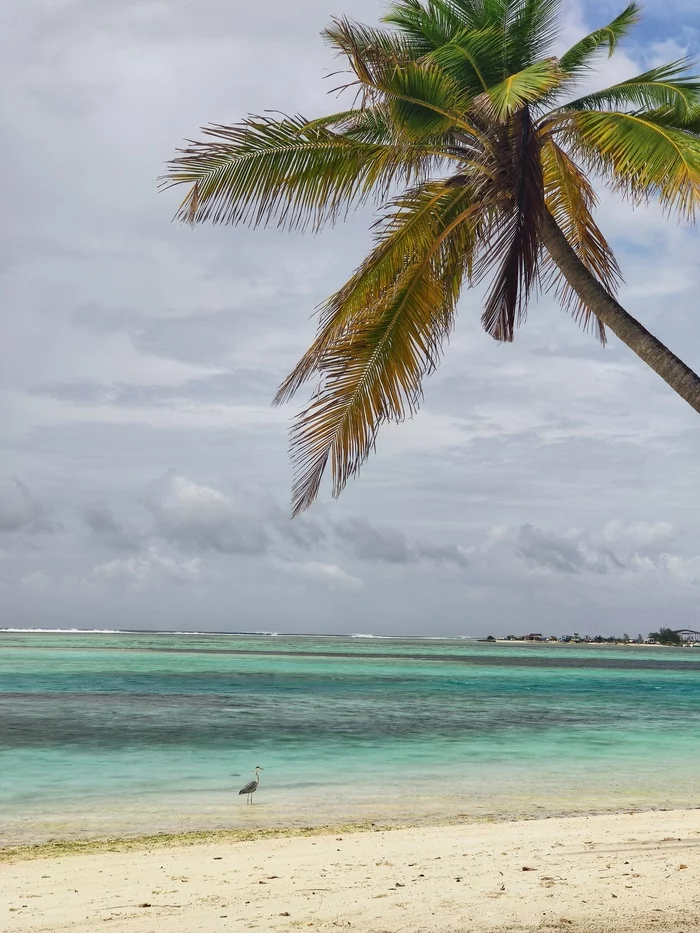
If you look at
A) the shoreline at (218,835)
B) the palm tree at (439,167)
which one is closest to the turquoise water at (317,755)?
the shoreline at (218,835)

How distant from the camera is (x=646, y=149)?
6977 mm

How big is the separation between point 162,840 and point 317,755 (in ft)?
23.7

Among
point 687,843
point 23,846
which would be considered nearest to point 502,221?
point 687,843

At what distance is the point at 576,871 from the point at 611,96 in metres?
6.58

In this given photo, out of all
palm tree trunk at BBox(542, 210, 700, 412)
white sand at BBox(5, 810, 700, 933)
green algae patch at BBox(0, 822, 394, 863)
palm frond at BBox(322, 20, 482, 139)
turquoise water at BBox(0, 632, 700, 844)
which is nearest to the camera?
white sand at BBox(5, 810, 700, 933)

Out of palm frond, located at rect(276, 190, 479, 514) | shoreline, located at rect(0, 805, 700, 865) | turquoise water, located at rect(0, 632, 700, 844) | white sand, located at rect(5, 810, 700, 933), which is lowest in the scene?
turquoise water, located at rect(0, 632, 700, 844)

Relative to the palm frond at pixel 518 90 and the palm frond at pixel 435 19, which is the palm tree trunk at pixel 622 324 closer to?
the palm frond at pixel 518 90

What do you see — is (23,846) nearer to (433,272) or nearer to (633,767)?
(433,272)

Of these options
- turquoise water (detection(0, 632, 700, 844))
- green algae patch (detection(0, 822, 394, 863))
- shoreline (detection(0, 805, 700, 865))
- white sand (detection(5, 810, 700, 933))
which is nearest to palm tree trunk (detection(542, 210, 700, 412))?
white sand (detection(5, 810, 700, 933))

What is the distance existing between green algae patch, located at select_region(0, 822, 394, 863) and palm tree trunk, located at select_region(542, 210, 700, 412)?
260 inches

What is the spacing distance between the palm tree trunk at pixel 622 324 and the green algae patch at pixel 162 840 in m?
6.61

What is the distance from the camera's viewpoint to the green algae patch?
9.05m

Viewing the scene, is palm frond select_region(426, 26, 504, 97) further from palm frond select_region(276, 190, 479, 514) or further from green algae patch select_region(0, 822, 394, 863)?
green algae patch select_region(0, 822, 394, 863)

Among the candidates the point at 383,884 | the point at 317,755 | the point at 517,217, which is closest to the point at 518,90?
the point at 517,217
